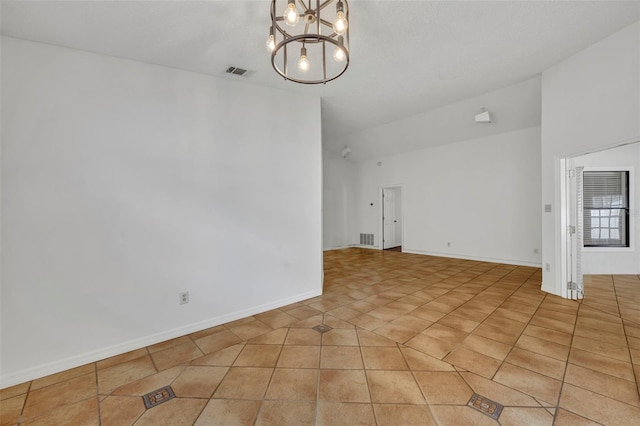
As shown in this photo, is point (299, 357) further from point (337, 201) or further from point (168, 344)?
point (337, 201)

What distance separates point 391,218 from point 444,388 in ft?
22.6

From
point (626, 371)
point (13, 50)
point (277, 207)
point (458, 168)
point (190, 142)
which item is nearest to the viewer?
point (626, 371)

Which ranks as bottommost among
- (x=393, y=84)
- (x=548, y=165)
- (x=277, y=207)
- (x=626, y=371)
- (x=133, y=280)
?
A: (x=626, y=371)

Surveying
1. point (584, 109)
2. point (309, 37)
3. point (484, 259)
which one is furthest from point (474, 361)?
point (484, 259)

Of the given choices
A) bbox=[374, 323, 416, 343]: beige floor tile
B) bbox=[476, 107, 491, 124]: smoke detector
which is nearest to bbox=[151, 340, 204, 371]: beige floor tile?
bbox=[374, 323, 416, 343]: beige floor tile

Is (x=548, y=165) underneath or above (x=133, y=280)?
above

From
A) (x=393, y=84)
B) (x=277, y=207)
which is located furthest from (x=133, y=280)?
(x=393, y=84)

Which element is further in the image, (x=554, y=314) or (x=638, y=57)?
(x=554, y=314)

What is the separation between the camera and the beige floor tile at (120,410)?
1.71 meters

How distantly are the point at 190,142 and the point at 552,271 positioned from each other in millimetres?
5054

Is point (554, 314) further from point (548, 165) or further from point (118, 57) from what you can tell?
point (118, 57)

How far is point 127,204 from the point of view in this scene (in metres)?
2.66

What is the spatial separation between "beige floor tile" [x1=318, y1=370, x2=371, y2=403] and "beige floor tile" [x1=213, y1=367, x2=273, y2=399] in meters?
0.43

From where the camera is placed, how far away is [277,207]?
3.63 meters
